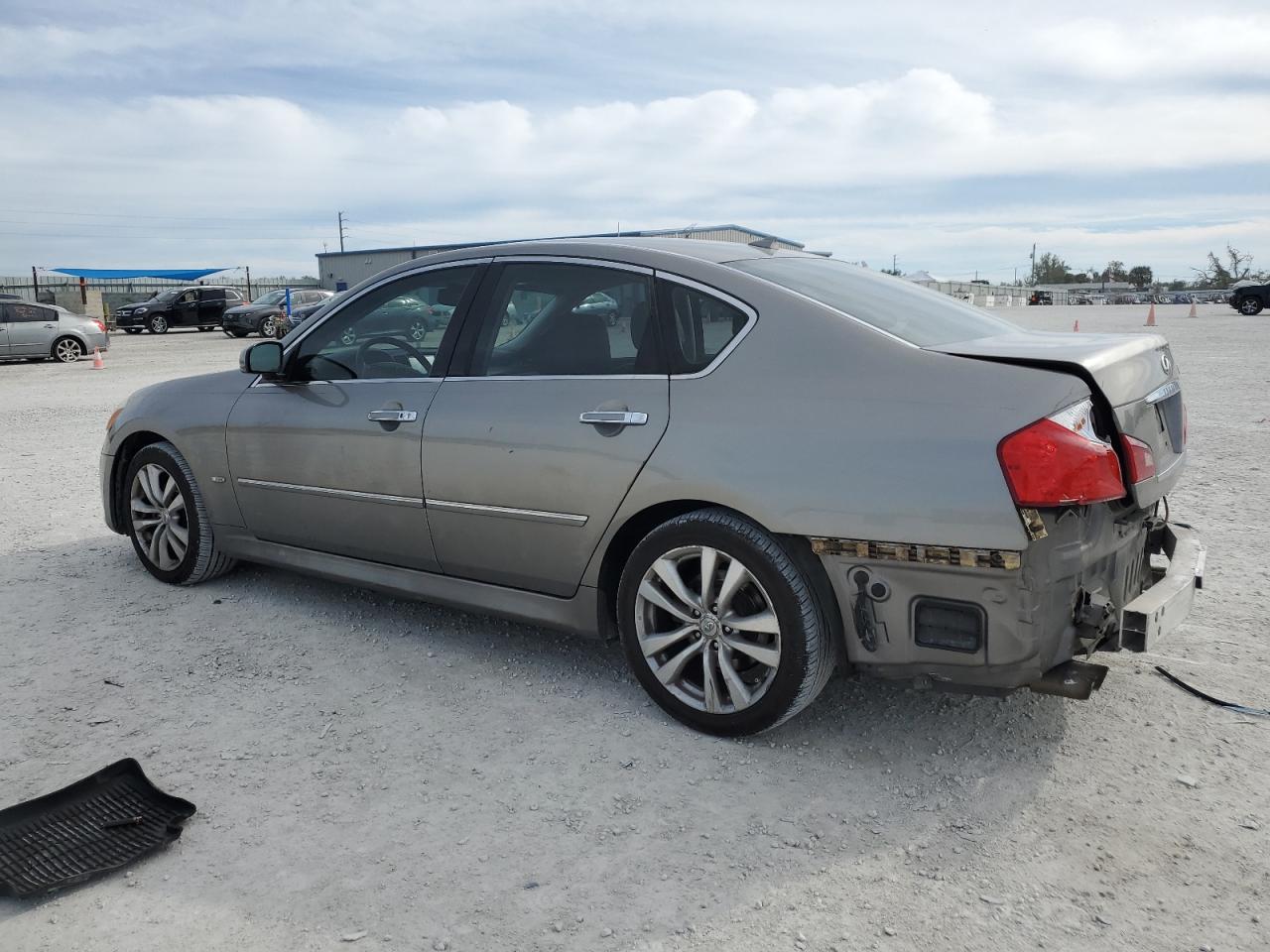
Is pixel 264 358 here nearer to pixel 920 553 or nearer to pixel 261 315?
pixel 920 553

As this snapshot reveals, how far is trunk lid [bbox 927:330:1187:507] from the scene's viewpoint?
2.98 m

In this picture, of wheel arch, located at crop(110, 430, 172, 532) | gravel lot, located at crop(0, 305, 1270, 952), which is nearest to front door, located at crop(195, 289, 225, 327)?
wheel arch, located at crop(110, 430, 172, 532)

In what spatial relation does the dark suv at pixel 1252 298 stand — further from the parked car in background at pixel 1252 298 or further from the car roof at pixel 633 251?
the car roof at pixel 633 251

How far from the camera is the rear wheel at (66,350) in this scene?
22.3 meters

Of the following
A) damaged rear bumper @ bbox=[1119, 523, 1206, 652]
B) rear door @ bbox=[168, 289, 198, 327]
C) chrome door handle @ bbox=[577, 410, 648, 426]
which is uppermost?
rear door @ bbox=[168, 289, 198, 327]

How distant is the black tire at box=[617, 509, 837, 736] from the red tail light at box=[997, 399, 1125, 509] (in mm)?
702

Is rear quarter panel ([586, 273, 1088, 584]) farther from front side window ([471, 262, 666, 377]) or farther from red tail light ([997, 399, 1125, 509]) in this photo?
front side window ([471, 262, 666, 377])

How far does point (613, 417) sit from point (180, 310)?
35.2m

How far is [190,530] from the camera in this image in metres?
5.09

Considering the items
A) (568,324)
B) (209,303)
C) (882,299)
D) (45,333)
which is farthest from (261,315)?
(882,299)

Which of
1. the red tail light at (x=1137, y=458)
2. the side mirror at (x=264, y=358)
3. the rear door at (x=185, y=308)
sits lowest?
the red tail light at (x=1137, y=458)

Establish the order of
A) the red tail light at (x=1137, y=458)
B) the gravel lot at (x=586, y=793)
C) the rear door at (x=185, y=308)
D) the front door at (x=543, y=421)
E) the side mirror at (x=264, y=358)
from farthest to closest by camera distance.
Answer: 1. the rear door at (x=185, y=308)
2. the side mirror at (x=264, y=358)
3. the front door at (x=543, y=421)
4. the red tail light at (x=1137, y=458)
5. the gravel lot at (x=586, y=793)

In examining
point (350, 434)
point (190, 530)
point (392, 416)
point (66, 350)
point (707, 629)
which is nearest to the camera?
point (707, 629)

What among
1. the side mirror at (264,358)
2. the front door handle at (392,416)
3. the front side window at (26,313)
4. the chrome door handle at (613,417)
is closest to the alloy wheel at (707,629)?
the chrome door handle at (613,417)
